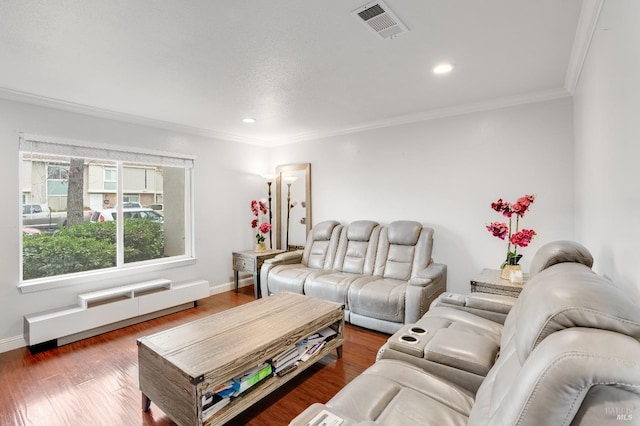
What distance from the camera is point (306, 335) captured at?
2322 millimetres

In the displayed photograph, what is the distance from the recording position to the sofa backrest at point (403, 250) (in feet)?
11.8

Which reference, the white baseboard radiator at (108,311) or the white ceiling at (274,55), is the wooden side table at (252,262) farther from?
the white ceiling at (274,55)

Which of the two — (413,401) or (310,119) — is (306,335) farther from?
(310,119)

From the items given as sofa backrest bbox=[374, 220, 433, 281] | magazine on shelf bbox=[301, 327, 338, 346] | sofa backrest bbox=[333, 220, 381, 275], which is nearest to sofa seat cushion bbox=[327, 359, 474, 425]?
magazine on shelf bbox=[301, 327, 338, 346]

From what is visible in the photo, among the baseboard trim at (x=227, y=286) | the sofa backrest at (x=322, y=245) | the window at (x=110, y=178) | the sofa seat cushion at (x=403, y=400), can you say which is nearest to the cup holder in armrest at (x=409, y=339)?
the sofa seat cushion at (x=403, y=400)

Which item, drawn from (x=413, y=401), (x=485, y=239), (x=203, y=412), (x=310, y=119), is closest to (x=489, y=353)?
(x=413, y=401)

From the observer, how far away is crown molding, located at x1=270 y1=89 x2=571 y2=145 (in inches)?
124

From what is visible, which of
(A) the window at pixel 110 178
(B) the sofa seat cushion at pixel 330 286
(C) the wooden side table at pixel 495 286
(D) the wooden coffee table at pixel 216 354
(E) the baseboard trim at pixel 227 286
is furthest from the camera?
(E) the baseboard trim at pixel 227 286

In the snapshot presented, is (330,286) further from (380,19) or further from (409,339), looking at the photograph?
(380,19)

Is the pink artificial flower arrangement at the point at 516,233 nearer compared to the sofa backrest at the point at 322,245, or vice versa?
the pink artificial flower arrangement at the point at 516,233

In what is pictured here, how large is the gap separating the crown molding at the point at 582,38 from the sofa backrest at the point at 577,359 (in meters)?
1.72

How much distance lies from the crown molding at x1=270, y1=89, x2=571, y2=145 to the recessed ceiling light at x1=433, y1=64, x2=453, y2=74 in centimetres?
109

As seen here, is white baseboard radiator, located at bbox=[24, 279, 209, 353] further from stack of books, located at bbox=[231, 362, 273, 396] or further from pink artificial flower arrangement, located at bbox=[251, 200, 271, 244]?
stack of books, located at bbox=[231, 362, 273, 396]

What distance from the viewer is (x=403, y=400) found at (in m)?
1.37
